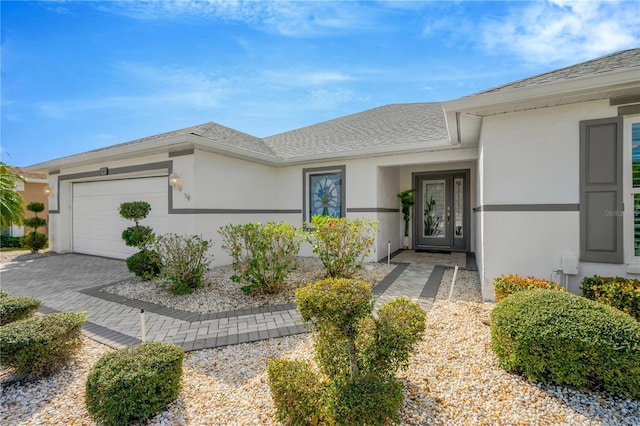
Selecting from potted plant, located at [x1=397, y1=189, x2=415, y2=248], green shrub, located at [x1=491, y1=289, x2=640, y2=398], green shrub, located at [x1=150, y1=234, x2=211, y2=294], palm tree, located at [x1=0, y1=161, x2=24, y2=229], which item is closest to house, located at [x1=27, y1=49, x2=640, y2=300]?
potted plant, located at [x1=397, y1=189, x2=415, y2=248]

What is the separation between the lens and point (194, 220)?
6.85 meters

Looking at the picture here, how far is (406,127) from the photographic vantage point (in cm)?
889

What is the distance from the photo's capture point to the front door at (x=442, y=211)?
9.45 metres

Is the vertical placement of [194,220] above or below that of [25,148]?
below

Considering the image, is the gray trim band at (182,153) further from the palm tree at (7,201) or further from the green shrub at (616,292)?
the green shrub at (616,292)

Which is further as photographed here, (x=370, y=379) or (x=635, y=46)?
(x=635, y=46)

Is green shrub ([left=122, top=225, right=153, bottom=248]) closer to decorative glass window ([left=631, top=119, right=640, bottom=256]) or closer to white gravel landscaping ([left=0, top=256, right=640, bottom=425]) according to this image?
Result: white gravel landscaping ([left=0, top=256, right=640, bottom=425])

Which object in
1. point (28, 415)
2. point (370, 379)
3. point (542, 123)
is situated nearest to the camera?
point (370, 379)

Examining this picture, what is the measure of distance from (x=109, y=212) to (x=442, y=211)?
37.4 feet

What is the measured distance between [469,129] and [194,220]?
6641 millimetres

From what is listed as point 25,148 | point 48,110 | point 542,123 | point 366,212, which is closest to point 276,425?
point 542,123

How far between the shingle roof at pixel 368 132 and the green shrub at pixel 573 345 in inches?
210

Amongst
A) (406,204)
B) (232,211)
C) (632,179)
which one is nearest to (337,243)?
(232,211)

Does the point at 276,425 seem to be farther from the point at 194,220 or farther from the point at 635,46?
the point at 635,46
